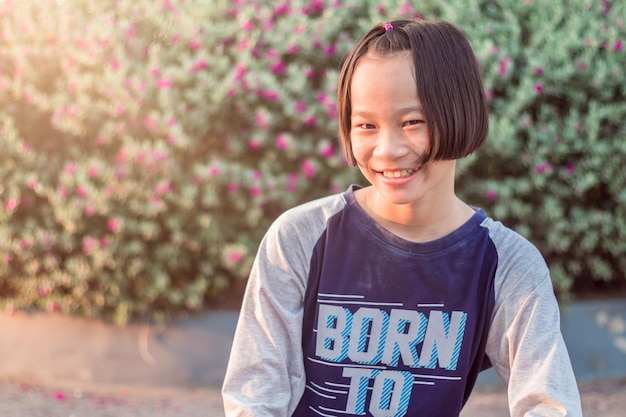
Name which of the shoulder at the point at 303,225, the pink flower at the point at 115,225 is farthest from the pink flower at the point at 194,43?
the shoulder at the point at 303,225

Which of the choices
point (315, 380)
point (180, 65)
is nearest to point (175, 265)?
point (180, 65)

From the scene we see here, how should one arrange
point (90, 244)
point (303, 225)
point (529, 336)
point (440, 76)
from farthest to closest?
point (90, 244) < point (303, 225) < point (529, 336) < point (440, 76)

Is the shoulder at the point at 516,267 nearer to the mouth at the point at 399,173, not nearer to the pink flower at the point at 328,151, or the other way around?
the mouth at the point at 399,173

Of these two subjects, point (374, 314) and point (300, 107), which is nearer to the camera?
point (374, 314)

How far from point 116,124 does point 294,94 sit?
2.86 ft

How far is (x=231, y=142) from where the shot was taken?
155 inches

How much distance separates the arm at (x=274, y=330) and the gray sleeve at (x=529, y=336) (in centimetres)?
47

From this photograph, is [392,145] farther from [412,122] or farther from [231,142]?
[231,142]

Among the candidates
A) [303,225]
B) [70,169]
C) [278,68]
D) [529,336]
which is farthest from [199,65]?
[529,336]

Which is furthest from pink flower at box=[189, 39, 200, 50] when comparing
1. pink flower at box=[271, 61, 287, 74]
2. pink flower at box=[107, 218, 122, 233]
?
pink flower at box=[107, 218, 122, 233]

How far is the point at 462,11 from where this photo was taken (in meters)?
3.97

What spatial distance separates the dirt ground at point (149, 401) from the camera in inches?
148

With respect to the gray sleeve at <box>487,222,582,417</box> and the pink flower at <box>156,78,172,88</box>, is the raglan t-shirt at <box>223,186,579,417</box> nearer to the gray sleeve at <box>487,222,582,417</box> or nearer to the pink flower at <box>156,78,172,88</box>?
the gray sleeve at <box>487,222,582,417</box>

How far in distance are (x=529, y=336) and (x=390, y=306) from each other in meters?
0.32
